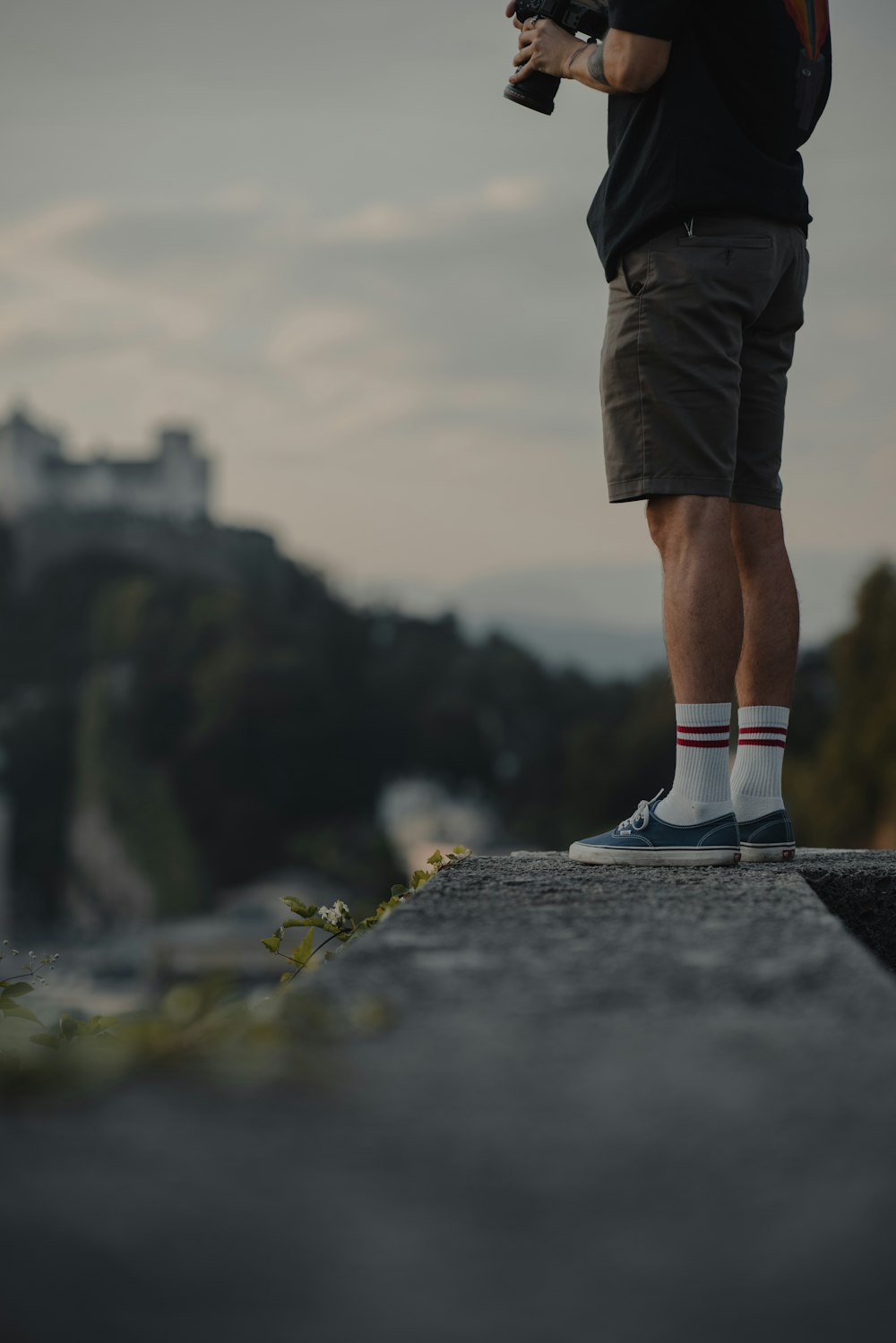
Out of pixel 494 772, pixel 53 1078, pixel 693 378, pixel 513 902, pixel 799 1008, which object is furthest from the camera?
pixel 494 772

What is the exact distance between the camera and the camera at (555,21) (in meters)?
2.70

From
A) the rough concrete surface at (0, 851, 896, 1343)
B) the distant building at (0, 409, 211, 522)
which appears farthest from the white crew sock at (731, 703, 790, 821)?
the distant building at (0, 409, 211, 522)

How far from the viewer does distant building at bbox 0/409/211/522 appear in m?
74.5

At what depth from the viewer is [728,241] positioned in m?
2.47

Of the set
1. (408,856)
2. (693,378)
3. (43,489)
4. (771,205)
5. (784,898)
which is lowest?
(408,856)

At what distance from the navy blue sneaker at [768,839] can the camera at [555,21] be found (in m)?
1.41

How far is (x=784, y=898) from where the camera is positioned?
5.82ft

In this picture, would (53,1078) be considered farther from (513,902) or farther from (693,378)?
(693,378)

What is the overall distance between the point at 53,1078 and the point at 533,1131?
1.06ft

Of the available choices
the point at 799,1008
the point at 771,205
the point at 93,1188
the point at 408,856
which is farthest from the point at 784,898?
the point at 408,856

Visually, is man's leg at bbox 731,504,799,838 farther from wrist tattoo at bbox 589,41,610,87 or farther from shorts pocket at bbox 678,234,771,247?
wrist tattoo at bbox 589,41,610,87

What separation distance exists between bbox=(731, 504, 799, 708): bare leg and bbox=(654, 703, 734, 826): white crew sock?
29cm

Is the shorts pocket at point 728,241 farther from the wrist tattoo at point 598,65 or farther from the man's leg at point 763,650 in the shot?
the man's leg at point 763,650

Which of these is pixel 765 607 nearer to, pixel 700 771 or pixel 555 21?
pixel 700 771
